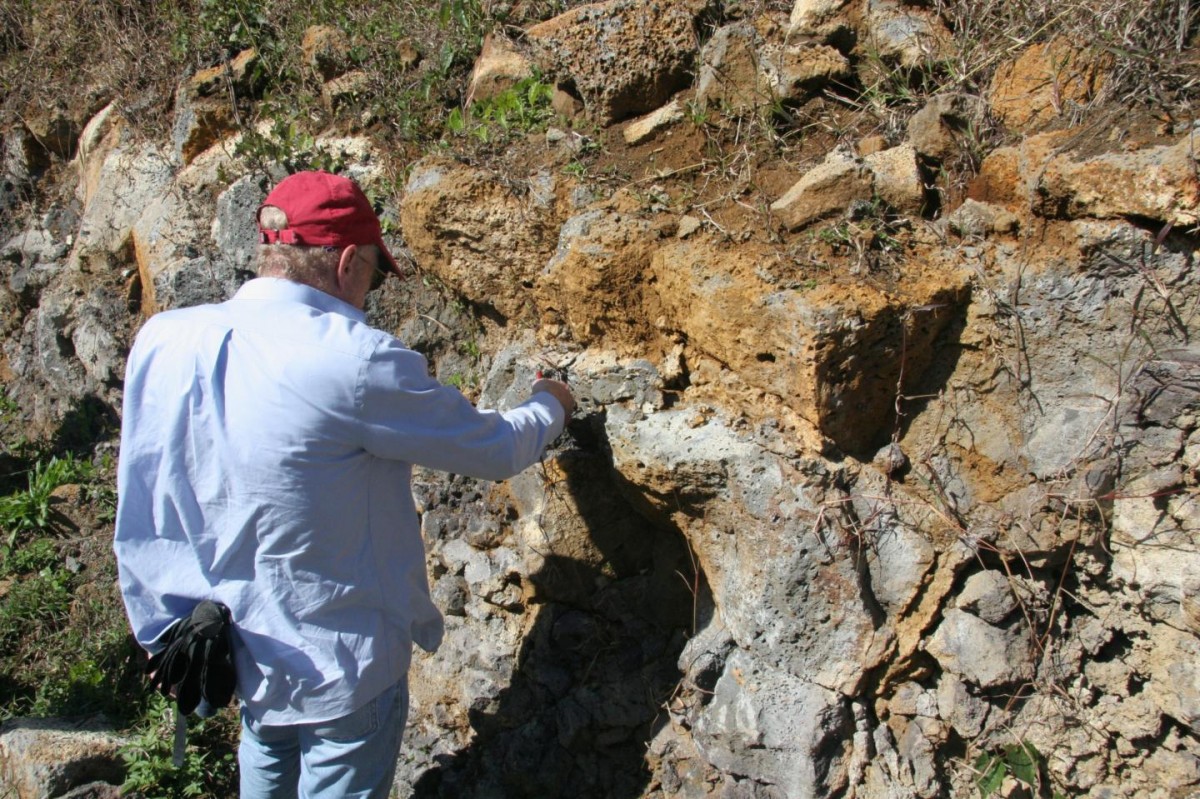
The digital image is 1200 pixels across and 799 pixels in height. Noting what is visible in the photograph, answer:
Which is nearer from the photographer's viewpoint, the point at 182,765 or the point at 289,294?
the point at 289,294

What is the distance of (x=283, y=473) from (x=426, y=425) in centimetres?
33

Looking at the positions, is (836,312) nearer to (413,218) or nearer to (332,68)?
(413,218)

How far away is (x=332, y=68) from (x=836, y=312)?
2613 mm

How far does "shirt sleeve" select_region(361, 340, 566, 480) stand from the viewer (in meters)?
2.04

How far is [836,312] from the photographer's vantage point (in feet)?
7.60

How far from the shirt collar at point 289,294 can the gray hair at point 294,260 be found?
3 cm

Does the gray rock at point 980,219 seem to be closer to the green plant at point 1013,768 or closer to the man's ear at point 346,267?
the green plant at point 1013,768

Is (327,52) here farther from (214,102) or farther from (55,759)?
(55,759)

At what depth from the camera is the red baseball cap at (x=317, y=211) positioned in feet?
7.16

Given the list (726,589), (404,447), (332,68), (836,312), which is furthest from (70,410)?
(836,312)

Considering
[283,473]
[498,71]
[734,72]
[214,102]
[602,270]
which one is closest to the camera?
[283,473]

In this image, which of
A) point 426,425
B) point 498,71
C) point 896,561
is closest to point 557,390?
point 426,425

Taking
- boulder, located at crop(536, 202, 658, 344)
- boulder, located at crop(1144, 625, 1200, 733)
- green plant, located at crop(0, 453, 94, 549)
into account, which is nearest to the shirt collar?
boulder, located at crop(536, 202, 658, 344)

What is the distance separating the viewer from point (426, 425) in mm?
2129
